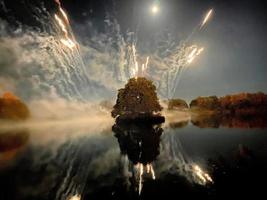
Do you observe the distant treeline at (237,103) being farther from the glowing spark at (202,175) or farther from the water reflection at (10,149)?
the glowing spark at (202,175)

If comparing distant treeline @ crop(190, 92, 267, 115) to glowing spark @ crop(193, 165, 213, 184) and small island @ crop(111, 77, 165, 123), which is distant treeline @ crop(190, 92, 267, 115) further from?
glowing spark @ crop(193, 165, 213, 184)

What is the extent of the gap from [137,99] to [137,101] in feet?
2.45

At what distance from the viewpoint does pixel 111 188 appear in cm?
1181

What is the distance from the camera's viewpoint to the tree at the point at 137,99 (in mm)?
75875

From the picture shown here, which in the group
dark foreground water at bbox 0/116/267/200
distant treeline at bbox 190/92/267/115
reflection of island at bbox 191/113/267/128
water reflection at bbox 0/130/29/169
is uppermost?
distant treeline at bbox 190/92/267/115

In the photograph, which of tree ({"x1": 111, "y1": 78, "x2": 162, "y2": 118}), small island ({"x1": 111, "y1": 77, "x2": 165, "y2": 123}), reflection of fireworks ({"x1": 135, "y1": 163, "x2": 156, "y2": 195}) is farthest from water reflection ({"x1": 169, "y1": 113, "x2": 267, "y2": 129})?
reflection of fireworks ({"x1": 135, "y1": 163, "x2": 156, "y2": 195})

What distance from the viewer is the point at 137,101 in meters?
76.7

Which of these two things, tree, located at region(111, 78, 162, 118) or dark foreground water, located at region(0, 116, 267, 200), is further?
tree, located at region(111, 78, 162, 118)

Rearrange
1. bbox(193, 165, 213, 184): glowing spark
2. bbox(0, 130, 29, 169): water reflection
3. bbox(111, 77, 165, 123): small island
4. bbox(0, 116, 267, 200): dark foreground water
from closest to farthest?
bbox(0, 116, 267, 200): dark foreground water < bbox(193, 165, 213, 184): glowing spark < bbox(0, 130, 29, 169): water reflection < bbox(111, 77, 165, 123): small island

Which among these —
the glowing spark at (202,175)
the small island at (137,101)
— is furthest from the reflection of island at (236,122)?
the glowing spark at (202,175)

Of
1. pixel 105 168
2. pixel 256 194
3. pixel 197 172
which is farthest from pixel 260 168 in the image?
pixel 105 168

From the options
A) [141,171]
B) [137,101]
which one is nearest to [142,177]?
[141,171]

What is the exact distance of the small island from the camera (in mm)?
75312

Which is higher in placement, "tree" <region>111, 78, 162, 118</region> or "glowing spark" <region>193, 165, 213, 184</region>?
"tree" <region>111, 78, 162, 118</region>
